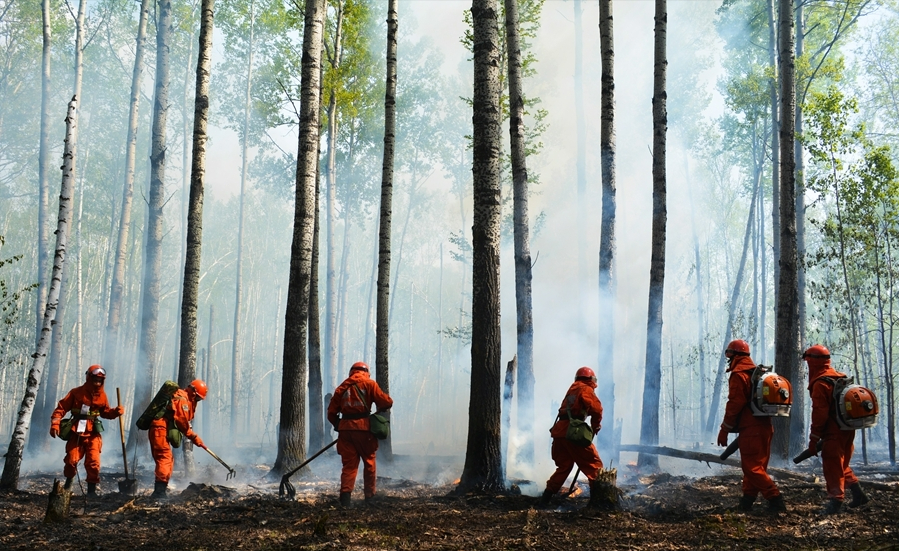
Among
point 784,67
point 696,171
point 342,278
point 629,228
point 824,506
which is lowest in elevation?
point 824,506

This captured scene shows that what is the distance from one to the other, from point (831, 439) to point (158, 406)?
26.8 ft

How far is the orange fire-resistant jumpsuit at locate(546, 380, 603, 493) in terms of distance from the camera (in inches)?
290

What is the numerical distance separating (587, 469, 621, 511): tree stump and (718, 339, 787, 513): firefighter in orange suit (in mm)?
1179

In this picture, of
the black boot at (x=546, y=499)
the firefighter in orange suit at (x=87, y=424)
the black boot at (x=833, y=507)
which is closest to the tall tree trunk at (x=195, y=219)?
the firefighter in orange suit at (x=87, y=424)

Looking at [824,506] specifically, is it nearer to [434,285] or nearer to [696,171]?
[696,171]

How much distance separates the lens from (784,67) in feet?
39.7

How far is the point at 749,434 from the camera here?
679 centimetres

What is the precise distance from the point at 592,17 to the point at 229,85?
1786 centimetres

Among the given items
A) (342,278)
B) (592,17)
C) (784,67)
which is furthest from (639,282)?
(784,67)

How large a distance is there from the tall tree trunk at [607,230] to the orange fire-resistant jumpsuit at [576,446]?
4.67m

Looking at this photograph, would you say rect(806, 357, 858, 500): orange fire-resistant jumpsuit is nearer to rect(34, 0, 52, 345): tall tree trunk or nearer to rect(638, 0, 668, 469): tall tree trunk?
rect(638, 0, 668, 469): tall tree trunk

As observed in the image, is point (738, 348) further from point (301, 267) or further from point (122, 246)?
point (122, 246)

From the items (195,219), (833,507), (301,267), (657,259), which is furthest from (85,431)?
(657,259)

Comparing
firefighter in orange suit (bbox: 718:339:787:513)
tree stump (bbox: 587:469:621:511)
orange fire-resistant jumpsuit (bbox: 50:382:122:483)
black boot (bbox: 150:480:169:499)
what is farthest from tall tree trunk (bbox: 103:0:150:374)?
firefighter in orange suit (bbox: 718:339:787:513)
